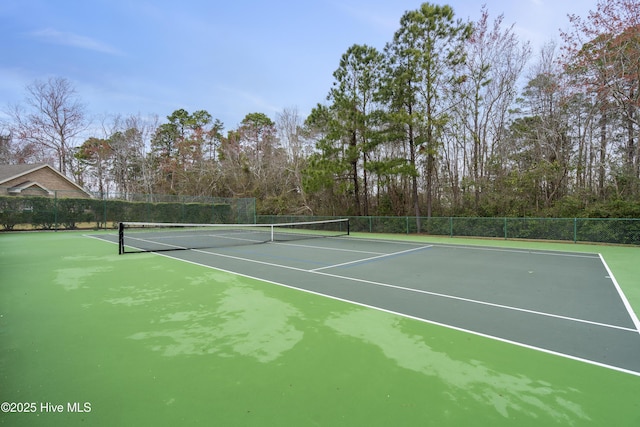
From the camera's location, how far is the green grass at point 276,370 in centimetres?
219

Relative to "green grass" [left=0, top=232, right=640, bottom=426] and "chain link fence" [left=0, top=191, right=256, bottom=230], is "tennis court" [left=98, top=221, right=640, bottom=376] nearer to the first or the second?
"green grass" [left=0, top=232, right=640, bottom=426]

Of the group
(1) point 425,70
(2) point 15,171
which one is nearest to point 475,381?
(1) point 425,70

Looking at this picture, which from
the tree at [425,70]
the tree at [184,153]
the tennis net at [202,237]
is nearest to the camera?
the tennis net at [202,237]

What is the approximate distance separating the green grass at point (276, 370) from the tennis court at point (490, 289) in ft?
1.65

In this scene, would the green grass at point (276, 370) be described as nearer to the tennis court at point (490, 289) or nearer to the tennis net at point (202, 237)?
the tennis court at point (490, 289)

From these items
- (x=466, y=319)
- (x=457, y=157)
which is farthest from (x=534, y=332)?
(x=457, y=157)

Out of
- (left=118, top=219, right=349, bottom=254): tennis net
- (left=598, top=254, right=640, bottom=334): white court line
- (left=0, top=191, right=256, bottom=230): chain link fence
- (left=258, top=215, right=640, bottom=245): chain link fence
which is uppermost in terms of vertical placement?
(left=0, top=191, right=256, bottom=230): chain link fence

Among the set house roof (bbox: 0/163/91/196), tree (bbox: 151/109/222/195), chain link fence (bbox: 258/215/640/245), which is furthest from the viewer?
tree (bbox: 151/109/222/195)

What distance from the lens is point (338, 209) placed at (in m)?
25.2

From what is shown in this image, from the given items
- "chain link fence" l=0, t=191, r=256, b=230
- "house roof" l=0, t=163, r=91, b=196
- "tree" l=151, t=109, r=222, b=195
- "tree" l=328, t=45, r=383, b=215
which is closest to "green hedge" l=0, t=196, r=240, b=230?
"chain link fence" l=0, t=191, r=256, b=230

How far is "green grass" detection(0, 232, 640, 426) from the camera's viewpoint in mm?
2189

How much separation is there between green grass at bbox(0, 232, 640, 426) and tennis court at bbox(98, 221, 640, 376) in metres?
0.50

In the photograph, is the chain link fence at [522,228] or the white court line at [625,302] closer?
the white court line at [625,302]

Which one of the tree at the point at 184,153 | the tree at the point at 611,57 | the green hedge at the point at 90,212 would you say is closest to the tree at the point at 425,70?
the tree at the point at 611,57
